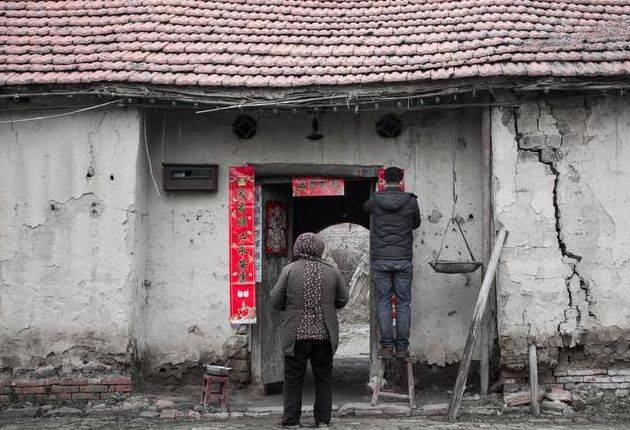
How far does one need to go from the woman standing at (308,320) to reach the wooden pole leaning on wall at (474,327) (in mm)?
1337

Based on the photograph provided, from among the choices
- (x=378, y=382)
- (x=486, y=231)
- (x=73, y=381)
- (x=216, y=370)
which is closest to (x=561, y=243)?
(x=486, y=231)

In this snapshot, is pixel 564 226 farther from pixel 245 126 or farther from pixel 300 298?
pixel 245 126

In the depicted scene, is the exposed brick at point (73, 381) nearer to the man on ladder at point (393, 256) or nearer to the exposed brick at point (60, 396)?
the exposed brick at point (60, 396)

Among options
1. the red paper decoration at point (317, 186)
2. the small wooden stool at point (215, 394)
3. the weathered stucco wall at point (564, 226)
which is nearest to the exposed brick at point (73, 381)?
the small wooden stool at point (215, 394)

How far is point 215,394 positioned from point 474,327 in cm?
269

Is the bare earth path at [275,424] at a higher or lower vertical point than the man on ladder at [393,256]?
lower

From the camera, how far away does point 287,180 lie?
898 centimetres

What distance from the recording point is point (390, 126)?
8836 millimetres

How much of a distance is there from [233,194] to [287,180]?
0.62m

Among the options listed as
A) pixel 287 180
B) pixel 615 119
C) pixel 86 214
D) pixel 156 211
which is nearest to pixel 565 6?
pixel 615 119

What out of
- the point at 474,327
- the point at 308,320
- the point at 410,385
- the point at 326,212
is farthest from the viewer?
the point at 326,212

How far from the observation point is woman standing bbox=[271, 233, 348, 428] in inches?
269

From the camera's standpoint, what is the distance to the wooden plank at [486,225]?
829 cm

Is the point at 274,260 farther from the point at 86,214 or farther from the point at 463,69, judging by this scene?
the point at 463,69
